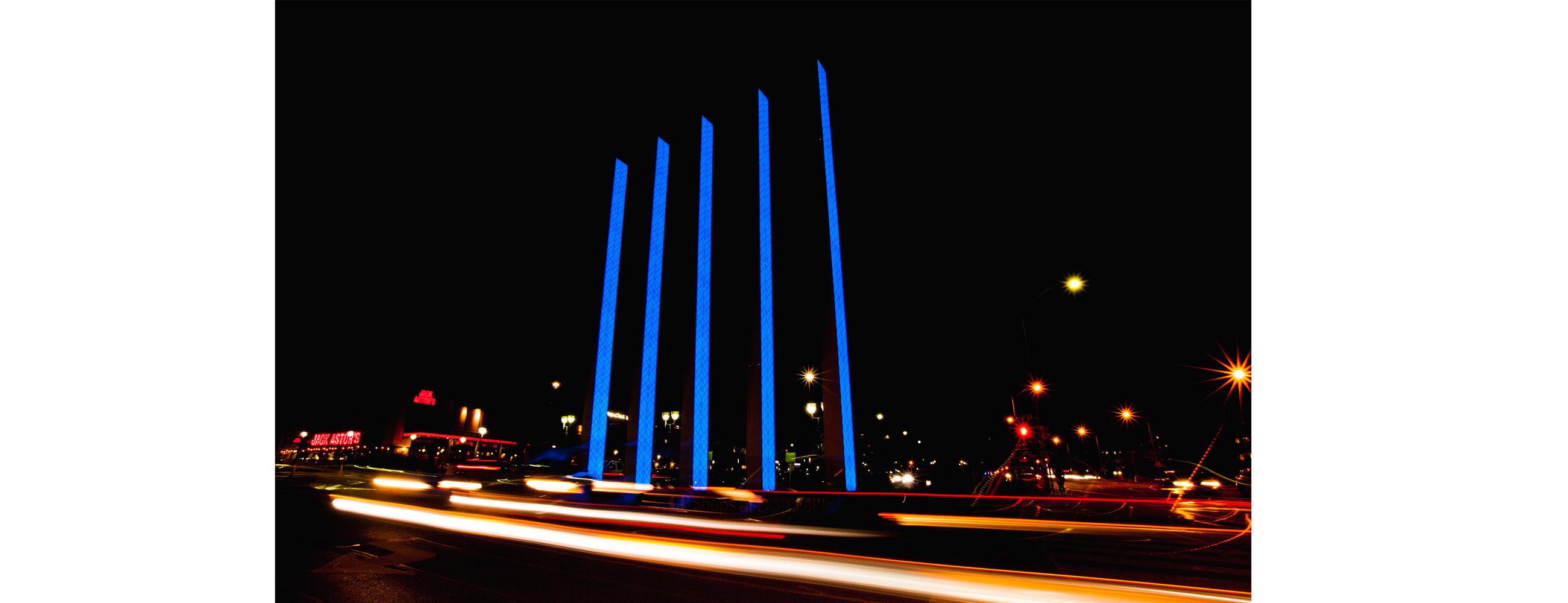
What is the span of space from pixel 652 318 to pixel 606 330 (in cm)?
205

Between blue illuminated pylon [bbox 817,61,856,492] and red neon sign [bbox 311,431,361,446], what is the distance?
48.6 m

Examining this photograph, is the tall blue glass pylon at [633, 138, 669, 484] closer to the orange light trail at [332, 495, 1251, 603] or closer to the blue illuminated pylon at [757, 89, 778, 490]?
Result: the blue illuminated pylon at [757, 89, 778, 490]

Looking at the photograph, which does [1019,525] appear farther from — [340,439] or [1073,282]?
[340,439]

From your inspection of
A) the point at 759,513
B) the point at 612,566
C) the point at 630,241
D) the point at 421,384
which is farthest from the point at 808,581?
the point at 421,384

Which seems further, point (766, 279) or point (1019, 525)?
point (766, 279)

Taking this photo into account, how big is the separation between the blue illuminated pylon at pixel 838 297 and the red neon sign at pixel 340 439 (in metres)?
48.6

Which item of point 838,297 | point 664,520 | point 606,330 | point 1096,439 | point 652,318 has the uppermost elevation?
point 838,297

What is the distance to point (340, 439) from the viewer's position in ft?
159

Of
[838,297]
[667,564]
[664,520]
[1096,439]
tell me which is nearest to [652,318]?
[838,297]

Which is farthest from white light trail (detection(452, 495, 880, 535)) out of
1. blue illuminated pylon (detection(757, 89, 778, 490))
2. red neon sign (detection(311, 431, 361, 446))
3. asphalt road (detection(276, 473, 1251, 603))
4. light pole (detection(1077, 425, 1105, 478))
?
light pole (detection(1077, 425, 1105, 478))

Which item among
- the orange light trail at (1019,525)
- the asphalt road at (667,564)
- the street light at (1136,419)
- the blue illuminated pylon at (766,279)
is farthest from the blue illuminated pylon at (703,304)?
the street light at (1136,419)

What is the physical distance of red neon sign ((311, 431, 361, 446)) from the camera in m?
48.0

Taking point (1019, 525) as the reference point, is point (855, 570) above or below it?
above

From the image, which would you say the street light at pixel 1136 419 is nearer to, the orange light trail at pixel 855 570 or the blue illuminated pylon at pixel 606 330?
the blue illuminated pylon at pixel 606 330
